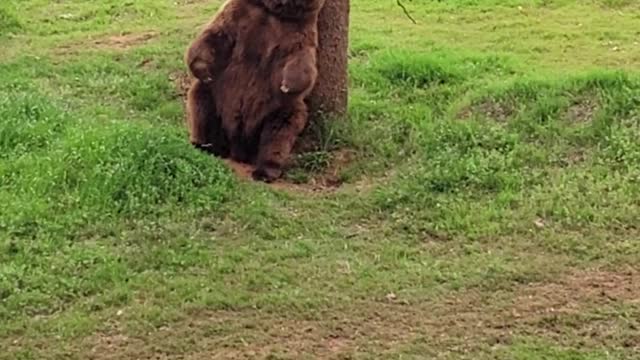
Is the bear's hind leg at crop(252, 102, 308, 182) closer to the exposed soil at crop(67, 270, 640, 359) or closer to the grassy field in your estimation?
the grassy field

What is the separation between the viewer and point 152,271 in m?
5.55

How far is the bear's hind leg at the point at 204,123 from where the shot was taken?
7.14 m

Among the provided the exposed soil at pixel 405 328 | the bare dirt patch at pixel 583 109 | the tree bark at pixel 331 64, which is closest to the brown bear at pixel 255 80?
the tree bark at pixel 331 64

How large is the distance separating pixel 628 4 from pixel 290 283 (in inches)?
265

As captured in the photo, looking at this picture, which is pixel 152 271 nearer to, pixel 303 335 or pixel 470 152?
pixel 303 335

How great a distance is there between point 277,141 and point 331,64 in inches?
29.4

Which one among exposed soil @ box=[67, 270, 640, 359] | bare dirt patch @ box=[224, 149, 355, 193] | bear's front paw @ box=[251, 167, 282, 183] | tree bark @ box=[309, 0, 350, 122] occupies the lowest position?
bare dirt patch @ box=[224, 149, 355, 193]

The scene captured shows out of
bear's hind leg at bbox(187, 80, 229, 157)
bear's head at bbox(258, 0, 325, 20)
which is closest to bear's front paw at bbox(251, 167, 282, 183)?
bear's hind leg at bbox(187, 80, 229, 157)

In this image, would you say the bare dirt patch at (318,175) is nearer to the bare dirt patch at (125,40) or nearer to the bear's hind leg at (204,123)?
the bear's hind leg at (204,123)

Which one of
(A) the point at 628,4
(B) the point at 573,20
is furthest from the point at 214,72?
(A) the point at 628,4

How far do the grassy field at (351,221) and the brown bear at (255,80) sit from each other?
0.79 ft

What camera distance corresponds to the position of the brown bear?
6.81 meters

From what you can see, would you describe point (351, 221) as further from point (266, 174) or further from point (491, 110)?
point (491, 110)

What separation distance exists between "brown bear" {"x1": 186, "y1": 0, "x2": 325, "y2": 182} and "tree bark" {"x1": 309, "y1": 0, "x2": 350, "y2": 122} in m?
0.24
